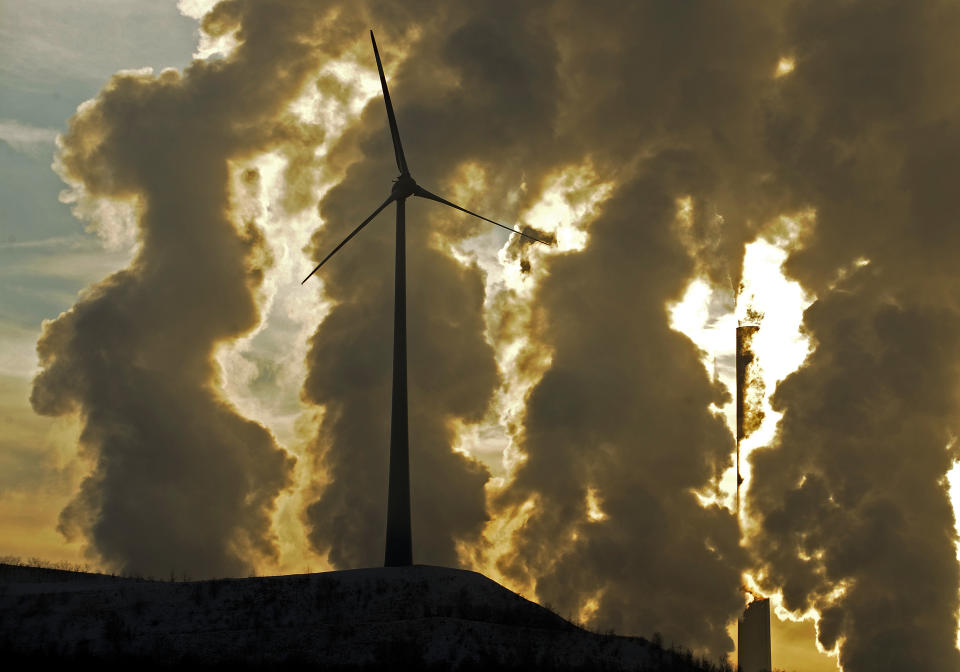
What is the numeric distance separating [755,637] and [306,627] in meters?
111

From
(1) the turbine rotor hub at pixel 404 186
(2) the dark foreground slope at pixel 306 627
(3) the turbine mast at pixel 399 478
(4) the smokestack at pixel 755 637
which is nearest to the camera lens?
(2) the dark foreground slope at pixel 306 627

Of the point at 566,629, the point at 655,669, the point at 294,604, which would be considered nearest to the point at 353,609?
the point at 294,604

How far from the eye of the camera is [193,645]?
261 ft

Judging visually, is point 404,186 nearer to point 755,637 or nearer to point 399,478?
point 399,478

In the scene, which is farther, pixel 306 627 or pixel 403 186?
pixel 403 186

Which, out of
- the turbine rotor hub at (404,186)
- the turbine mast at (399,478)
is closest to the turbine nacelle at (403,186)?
the turbine rotor hub at (404,186)

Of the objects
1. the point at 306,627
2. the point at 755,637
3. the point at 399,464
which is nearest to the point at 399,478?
the point at 399,464

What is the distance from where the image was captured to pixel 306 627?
84750 mm

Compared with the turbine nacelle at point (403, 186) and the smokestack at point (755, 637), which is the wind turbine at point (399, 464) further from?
the smokestack at point (755, 637)

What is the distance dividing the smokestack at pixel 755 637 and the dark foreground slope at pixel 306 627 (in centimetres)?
8545

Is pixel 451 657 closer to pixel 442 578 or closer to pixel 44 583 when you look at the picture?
pixel 442 578

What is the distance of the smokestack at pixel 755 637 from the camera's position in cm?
17350

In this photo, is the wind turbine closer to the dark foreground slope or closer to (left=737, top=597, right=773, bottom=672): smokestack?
the dark foreground slope

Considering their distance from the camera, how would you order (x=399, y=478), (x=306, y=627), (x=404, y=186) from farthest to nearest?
(x=404, y=186) → (x=399, y=478) → (x=306, y=627)
